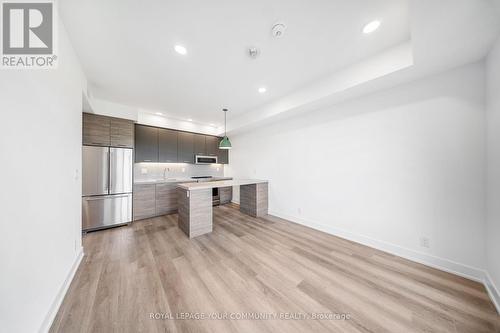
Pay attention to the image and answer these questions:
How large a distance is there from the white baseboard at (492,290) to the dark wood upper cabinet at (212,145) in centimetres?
559

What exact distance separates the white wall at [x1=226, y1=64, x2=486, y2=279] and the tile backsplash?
335 centimetres

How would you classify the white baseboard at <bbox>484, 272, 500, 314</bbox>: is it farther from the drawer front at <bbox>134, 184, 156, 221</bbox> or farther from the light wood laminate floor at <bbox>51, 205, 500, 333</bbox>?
the drawer front at <bbox>134, 184, 156, 221</bbox>

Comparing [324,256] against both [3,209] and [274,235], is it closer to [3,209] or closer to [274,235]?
[274,235]

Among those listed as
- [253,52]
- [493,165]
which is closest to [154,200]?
[253,52]

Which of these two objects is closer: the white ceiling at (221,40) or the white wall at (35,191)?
the white wall at (35,191)

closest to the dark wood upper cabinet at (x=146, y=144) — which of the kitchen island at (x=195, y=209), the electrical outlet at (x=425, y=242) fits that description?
the kitchen island at (x=195, y=209)

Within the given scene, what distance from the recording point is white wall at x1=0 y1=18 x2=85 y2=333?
908 mm

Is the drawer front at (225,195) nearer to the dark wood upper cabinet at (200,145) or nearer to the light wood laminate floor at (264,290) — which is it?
the dark wood upper cabinet at (200,145)

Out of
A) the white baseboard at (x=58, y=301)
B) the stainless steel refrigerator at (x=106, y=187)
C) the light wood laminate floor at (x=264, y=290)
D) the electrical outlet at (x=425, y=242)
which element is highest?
the stainless steel refrigerator at (x=106, y=187)

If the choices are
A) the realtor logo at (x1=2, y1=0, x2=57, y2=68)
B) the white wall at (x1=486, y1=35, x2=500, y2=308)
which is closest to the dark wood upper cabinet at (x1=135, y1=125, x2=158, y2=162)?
the realtor logo at (x1=2, y1=0, x2=57, y2=68)

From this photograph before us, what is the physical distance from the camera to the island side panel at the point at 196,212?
9.55 ft

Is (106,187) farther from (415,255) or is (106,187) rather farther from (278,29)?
Answer: (415,255)

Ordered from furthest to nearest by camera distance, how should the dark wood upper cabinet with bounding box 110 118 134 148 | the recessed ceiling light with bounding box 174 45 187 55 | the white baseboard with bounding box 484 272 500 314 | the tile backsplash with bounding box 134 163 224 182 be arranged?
1. the tile backsplash with bounding box 134 163 224 182
2. the dark wood upper cabinet with bounding box 110 118 134 148
3. the recessed ceiling light with bounding box 174 45 187 55
4. the white baseboard with bounding box 484 272 500 314

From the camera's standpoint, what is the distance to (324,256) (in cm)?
229
